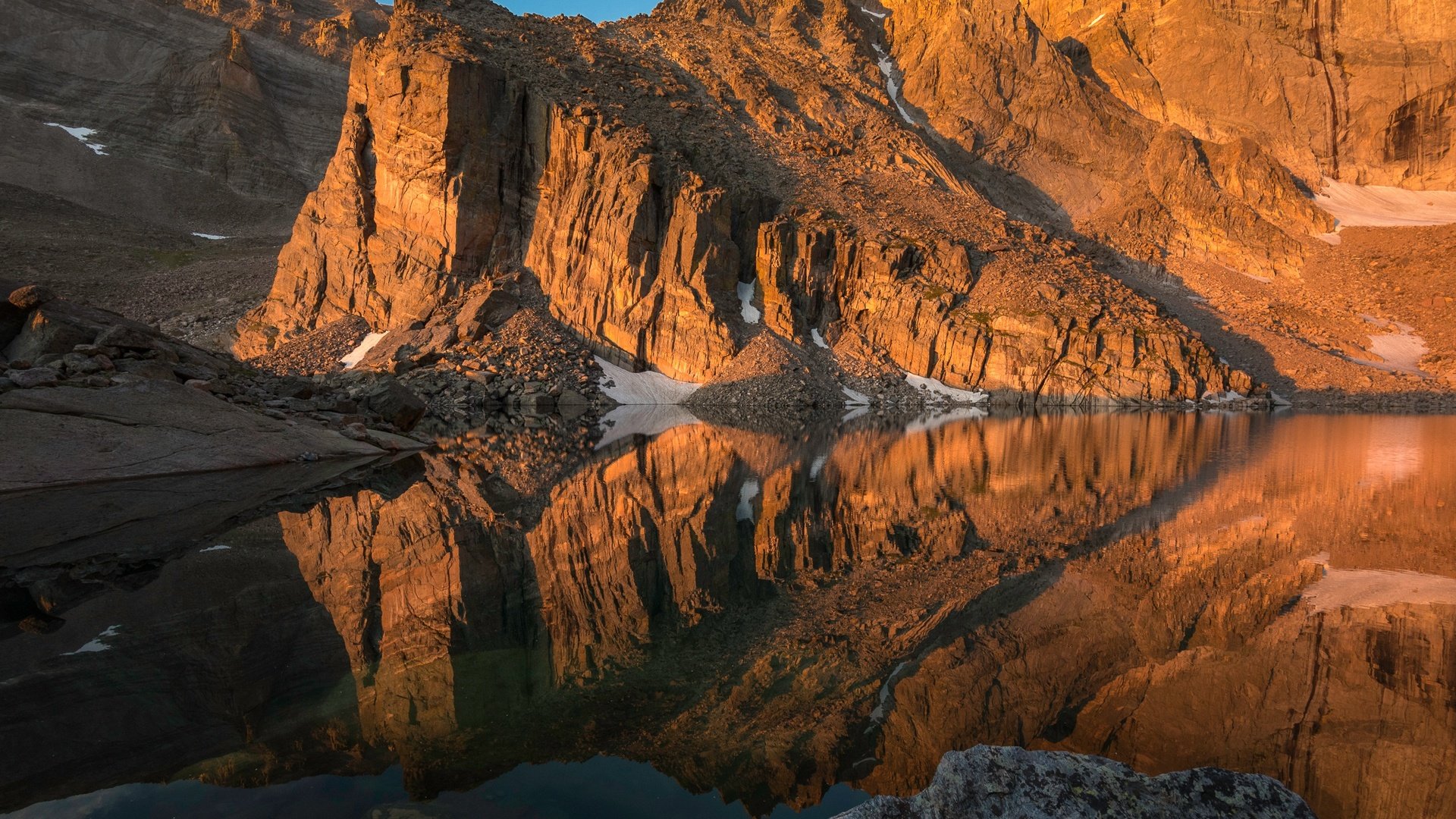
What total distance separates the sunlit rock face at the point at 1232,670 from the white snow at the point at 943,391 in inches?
1871

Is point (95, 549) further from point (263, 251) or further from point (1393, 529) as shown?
point (263, 251)

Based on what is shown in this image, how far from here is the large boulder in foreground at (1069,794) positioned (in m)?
3.36

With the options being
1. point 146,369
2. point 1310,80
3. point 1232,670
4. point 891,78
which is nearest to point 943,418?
point 146,369

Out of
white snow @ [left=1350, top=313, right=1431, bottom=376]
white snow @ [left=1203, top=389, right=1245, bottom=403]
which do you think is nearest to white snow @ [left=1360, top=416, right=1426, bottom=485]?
white snow @ [left=1203, top=389, right=1245, bottom=403]

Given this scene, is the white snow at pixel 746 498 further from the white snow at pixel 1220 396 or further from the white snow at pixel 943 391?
the white snow at pixel 1220 396

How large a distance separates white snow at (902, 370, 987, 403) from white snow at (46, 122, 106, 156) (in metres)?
101

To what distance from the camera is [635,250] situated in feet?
189

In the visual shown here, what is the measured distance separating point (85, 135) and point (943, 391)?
108 metres

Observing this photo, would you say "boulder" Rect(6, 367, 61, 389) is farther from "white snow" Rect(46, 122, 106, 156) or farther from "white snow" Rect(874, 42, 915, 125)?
"white snow" Rect(46, 122, 106, 156)

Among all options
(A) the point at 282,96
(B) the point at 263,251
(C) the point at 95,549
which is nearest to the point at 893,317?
(C) the point at 95,549

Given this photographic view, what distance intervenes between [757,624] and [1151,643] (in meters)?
3.61

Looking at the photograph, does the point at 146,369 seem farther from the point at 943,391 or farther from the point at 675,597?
the point at 943,391

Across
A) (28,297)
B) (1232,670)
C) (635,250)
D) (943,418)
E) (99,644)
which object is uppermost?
(635,250)

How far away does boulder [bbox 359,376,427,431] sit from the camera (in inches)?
1225
